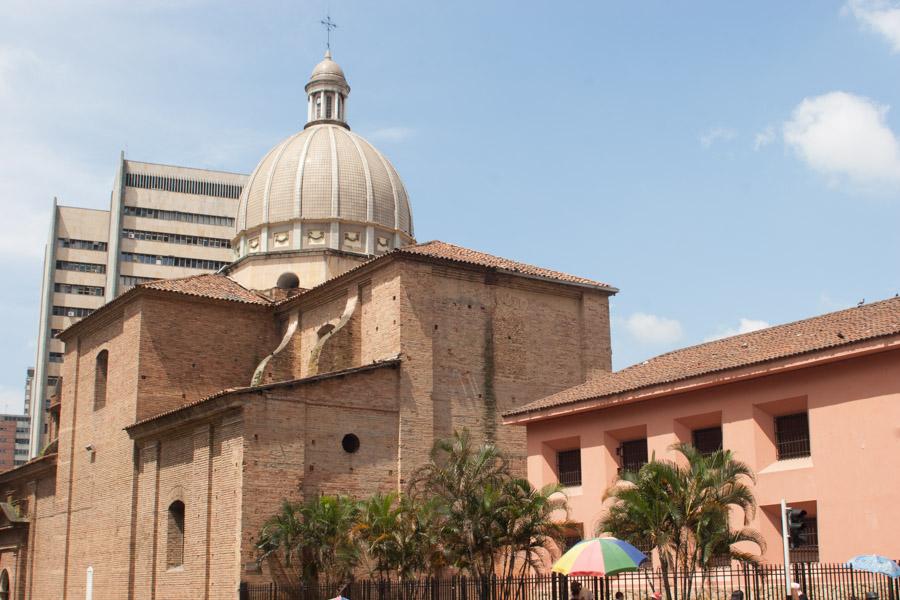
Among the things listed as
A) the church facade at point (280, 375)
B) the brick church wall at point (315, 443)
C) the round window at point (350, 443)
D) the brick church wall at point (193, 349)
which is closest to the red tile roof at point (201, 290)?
the church facade at point (280, 375)

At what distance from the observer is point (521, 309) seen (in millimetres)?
32375

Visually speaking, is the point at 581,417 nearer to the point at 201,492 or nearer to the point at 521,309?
Result: the point at 521,309

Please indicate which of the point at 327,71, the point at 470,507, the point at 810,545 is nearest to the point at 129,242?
the point at 327,71

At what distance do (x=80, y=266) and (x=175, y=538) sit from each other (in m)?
50.9

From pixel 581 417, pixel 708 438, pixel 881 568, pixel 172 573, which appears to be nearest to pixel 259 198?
pixel 172 573

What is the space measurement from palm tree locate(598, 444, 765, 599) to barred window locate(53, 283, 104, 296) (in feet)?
211

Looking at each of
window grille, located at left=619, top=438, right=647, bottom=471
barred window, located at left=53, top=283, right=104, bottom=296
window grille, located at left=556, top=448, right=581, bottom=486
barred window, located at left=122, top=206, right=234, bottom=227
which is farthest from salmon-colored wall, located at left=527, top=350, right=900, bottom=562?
barred window, located at left=53, top=283, right=104, bottom=296

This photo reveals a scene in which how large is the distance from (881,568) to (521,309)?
16.8 m

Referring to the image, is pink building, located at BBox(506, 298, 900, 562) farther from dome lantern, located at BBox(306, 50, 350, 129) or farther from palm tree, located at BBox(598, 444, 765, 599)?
dome lantern, located at BBox(306, 50, 350, 129)

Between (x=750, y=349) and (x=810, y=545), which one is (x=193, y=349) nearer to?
(x=750, y=349)

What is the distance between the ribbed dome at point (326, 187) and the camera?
39500 millimetres

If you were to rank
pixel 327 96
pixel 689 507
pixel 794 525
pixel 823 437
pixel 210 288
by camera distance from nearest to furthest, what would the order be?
pixel 794 525, pixel 689 507, pixel 823 437, pixel 210 288, pixel 327 96

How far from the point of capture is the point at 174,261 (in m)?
76.2

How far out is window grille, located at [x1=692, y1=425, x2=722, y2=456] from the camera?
74.8 feet
